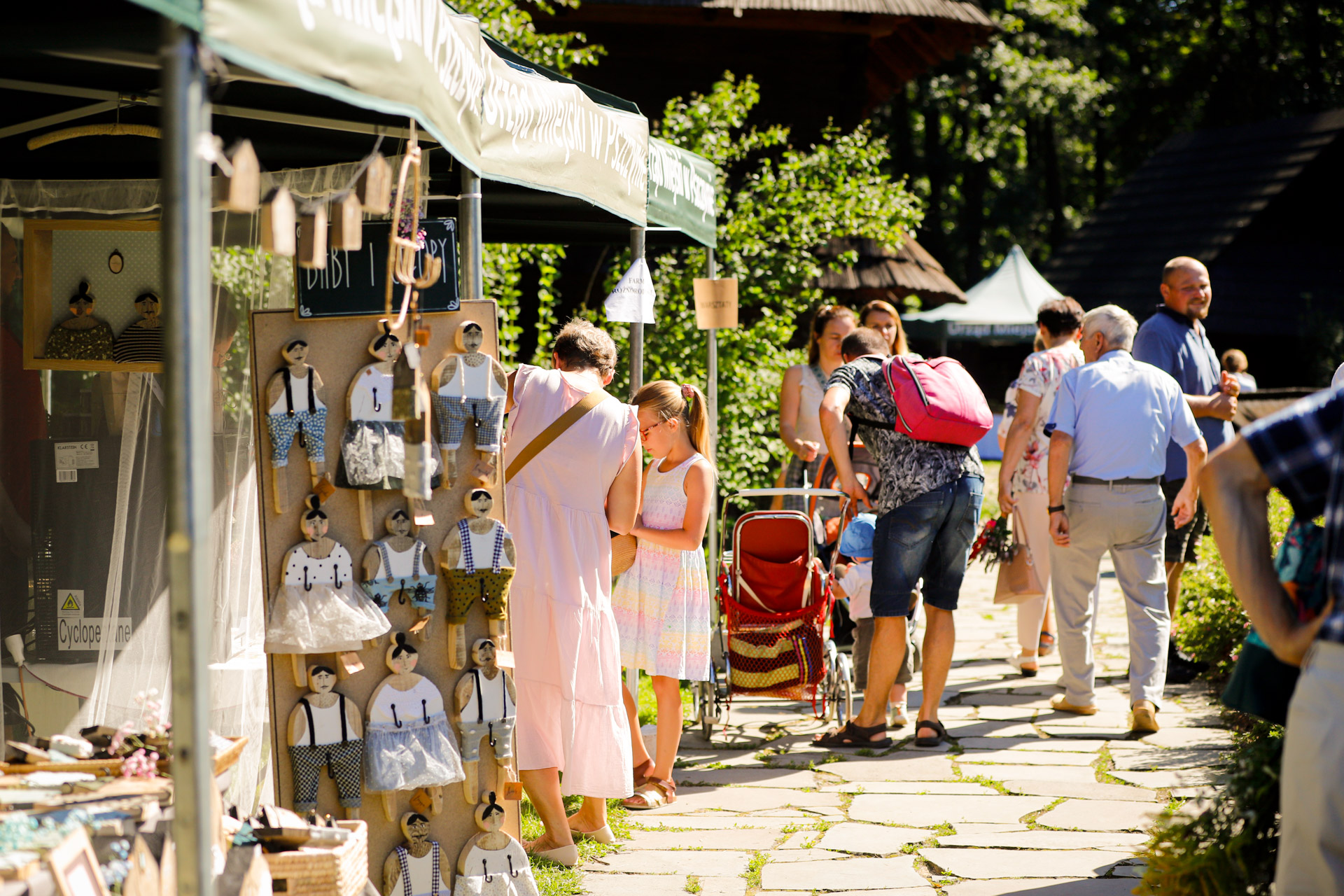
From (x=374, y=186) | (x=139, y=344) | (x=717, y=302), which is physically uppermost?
(x=717, y=302)

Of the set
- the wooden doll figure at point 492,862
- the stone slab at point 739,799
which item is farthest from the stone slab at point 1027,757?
the wooden doll figure at point 492,862

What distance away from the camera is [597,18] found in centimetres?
1400

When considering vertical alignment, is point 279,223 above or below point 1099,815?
above

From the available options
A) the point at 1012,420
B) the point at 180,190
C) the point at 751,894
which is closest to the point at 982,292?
the point at 1012,420

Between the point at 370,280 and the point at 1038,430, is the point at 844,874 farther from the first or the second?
A: the point at 1038,430

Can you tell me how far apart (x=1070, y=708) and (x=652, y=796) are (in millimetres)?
2639

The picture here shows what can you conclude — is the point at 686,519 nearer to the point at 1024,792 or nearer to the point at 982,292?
the point at 1024,792

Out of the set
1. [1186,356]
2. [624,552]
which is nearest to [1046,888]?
[624,552]

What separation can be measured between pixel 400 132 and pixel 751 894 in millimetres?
2610

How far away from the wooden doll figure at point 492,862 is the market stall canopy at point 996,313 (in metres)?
17.0

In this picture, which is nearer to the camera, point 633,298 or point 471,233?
point 471,233

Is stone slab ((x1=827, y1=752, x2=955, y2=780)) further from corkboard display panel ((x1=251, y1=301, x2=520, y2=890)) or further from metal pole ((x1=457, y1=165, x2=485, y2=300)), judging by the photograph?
metal pole ((x1=457, y1=165, x2=485, y2=300))

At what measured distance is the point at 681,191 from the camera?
228 inches

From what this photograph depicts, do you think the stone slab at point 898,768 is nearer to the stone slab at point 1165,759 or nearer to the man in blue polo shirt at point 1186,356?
the stone slab at point 1165,759
